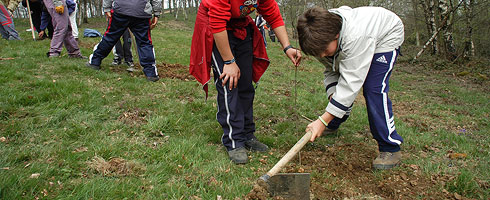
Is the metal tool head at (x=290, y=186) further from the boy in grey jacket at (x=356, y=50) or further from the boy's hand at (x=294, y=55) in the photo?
the boy's hand at (x=294, y=55)

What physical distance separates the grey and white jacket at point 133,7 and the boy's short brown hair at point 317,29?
3526 mm

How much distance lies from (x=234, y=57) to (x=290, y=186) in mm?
1282

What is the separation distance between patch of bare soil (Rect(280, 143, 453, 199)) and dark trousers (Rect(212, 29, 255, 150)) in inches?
23.5

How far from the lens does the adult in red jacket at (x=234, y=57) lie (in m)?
2.48

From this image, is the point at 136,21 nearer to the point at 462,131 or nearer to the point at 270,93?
the point at 270,93

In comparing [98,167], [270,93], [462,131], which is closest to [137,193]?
[98,167]

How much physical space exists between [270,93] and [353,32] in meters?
3.17

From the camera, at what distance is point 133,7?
4863 mm

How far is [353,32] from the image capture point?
7.51 ft

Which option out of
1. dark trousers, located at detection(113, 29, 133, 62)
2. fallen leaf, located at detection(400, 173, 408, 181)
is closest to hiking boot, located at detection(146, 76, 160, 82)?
dark trousers, located at detection(113, 29, 133, 62)

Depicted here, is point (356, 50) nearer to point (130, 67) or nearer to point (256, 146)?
point (256, 146)

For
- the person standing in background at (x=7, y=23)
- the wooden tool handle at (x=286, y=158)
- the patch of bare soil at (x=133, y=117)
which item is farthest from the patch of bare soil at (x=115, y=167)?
the person standing in background at (x=7, y=23)

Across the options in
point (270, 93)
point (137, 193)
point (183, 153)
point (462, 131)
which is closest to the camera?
point (137, 193)

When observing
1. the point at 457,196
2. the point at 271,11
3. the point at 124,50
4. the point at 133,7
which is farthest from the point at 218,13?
the point at 124,50
